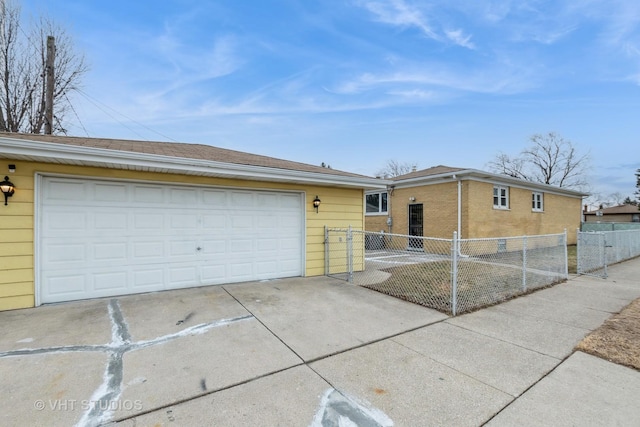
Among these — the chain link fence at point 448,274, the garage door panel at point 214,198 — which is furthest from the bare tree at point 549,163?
the garage door panel at point 214,198

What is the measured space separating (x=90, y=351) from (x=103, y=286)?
2.42 meters

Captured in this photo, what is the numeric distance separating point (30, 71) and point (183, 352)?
51.4ft

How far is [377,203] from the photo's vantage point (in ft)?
50.3

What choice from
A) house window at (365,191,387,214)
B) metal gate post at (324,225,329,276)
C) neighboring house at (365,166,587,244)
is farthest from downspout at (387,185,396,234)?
metal gate post at (324,225,329,276)

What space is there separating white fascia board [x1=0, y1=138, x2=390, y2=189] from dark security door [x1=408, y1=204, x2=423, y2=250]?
281 inches

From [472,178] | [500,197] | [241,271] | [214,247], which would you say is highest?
[472,178]

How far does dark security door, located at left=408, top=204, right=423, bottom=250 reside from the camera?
43.2 ft

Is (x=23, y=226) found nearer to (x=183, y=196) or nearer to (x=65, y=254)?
(x=65, y=254)

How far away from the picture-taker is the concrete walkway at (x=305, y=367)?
217 centimetres

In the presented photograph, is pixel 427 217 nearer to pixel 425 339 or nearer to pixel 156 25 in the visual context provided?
pixel 425 339

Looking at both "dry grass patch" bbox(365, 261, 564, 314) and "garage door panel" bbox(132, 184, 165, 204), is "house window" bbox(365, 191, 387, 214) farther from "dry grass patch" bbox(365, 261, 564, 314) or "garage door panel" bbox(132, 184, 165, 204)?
"garage door panel" bbox(132, 184, 165, 204)

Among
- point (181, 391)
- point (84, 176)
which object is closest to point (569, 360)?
point (181, 391)

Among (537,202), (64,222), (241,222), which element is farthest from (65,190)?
(537,202)

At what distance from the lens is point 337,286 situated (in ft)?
20.5
